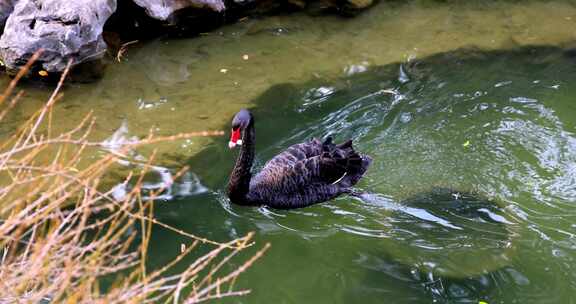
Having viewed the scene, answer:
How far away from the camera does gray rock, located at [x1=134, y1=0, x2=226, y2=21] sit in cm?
696

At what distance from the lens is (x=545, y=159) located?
4.99m

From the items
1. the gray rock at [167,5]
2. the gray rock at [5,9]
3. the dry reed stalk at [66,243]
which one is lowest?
the gray rock at [5,9]

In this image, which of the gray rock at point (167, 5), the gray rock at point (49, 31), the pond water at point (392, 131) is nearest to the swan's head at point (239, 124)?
the pond water at point (392, 131)

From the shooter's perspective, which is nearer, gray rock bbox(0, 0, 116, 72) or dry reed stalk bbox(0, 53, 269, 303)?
dry reed stalk bbox(0, 53, 269, 303)

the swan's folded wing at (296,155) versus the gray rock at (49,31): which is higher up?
the gray rock at (49,31)

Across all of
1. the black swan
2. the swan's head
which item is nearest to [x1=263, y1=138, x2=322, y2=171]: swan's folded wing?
the black swan

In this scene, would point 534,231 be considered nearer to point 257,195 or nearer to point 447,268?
point 447,268

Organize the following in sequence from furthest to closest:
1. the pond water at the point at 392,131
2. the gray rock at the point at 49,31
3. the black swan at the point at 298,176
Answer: the gray rock at the point at 49,31 < the black swan at the point at 298,176 < the pond water at the point at 392,131

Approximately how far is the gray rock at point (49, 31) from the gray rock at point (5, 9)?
1.46 feet

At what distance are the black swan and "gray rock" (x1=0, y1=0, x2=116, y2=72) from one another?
8.84 feet

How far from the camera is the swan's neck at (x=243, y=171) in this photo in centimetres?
448

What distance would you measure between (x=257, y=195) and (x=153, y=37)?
3.38 m

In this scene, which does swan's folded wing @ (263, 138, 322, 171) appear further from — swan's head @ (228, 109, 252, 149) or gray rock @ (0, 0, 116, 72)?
gray rock @ (0, 0, 116, 72)

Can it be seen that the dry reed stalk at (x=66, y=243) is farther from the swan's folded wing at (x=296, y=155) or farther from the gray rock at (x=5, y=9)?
the gray rock at (x=5, y=9)
